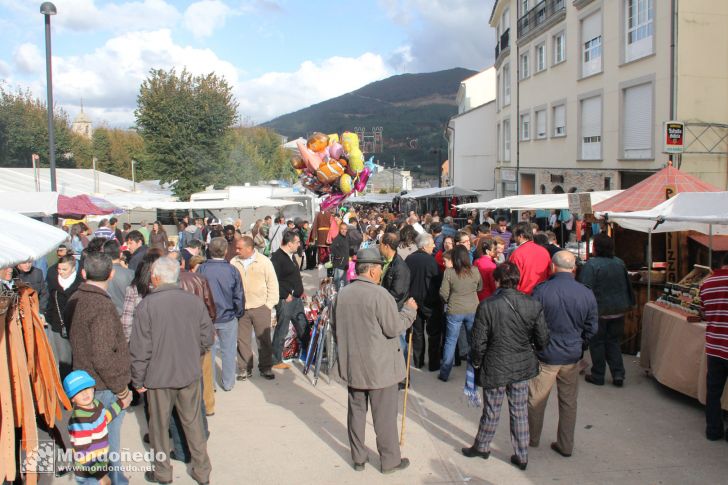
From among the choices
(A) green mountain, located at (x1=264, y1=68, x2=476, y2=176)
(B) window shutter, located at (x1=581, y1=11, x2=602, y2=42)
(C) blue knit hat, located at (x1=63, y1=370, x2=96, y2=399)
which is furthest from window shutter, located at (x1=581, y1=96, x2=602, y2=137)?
(A) green mountain, located at (x1=264, y1=68, x2=476, y2=176)

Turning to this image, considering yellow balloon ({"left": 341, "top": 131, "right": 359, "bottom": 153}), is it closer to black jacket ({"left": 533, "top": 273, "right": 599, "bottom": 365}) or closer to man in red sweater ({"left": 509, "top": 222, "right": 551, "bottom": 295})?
man in red sweater ({"left": 509, "top": 222, "right": 551, "bottom": 295})

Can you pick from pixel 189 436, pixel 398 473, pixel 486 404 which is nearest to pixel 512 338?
pixel 486 404

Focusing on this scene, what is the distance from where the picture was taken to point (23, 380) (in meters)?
3.58

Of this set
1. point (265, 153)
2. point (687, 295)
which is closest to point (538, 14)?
point (687, 295)

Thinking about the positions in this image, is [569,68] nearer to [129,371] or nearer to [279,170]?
[129,371]

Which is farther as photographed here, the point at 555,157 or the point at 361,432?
the point at 555,157

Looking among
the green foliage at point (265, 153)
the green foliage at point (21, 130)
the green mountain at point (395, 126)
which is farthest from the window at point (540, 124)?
the green mountain at point (395, 126)

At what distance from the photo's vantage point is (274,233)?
618 inches

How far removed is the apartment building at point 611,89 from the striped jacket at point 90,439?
15.2m

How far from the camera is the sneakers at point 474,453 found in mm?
5012

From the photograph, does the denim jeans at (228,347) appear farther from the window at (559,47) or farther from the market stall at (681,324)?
the window at (559,47)

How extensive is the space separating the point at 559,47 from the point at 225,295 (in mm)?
20449

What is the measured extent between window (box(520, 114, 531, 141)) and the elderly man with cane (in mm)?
22886

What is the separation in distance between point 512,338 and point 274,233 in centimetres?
1157
